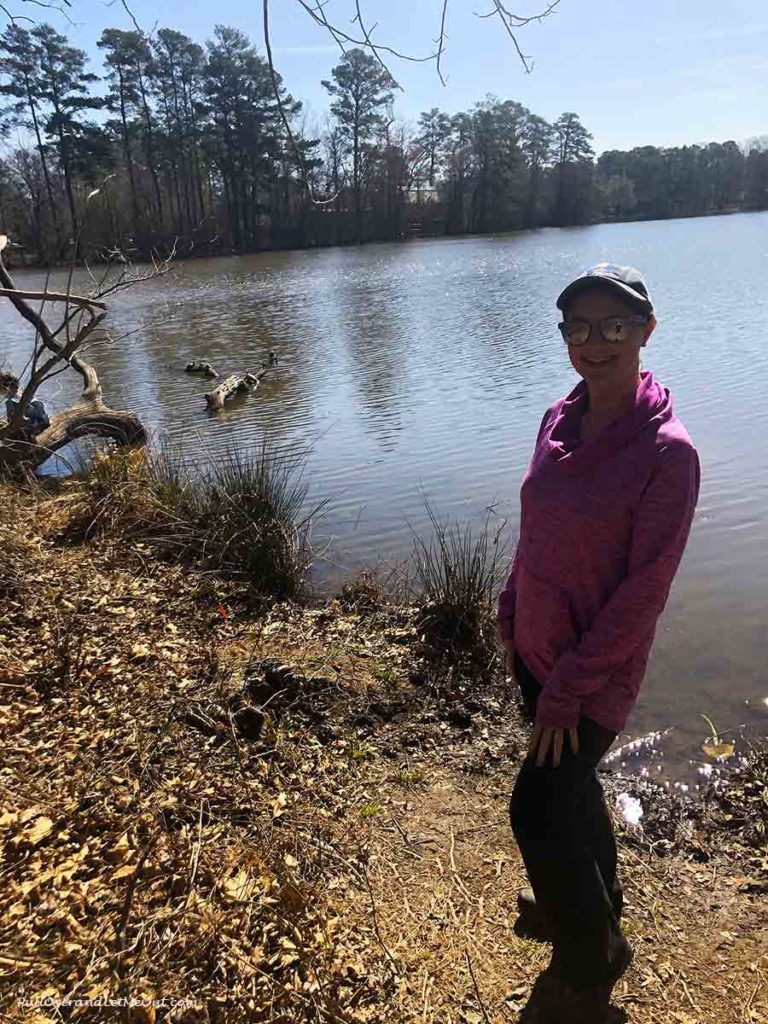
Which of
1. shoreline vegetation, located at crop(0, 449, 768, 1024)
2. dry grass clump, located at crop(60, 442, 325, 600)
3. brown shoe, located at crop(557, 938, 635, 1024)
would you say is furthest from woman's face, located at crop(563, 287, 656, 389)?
dry grass clump, located at crop(60, 442, 325, 600)

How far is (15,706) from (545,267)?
1356 inches

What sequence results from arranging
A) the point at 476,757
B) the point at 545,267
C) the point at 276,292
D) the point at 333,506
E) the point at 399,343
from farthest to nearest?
the point at 545,267
the point at 276,292
the point at 399,343
the point at 333,506
the point at 476,757

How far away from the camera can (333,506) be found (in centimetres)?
811

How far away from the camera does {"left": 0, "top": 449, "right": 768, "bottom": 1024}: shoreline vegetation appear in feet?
6.74

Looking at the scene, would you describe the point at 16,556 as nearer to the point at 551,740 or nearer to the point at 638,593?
the point at 551,740

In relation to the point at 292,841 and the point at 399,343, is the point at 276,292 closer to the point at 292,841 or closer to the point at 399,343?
the point at 399,343

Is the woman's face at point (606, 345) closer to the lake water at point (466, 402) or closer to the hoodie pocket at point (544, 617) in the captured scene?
the hoodie pocket at point (544, 617)

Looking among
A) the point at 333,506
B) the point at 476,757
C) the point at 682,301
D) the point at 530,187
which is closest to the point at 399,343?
the point at 682,301

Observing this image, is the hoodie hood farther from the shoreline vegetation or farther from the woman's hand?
the shoreline vegetation

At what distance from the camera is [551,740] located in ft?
6.32

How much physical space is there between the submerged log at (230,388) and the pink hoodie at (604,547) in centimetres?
1214

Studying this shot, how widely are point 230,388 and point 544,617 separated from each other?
1306 centimetres

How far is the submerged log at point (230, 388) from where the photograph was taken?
535 inches

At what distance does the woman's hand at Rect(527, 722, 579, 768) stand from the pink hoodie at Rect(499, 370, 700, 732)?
3 cm
